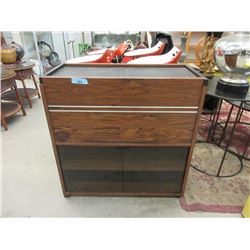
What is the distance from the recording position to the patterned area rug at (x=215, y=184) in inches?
54.4

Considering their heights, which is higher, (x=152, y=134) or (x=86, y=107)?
(x=86, y=107)

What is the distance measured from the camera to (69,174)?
4.37 ft

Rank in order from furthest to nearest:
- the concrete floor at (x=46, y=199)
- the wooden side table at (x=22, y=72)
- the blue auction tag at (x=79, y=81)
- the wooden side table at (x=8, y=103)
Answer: the wooden side table at (x=22, y=72) < the wooden side table at (x=8, y=103) < the concrete floor at (x=46, y=199) < the blue auction tag at (x=79, y=81)

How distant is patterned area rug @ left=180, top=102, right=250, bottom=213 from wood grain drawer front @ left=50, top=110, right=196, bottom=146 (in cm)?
54

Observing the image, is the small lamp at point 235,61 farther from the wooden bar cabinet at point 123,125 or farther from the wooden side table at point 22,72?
the wooden side table at point 22,72

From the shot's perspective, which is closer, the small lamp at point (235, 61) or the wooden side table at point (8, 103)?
the small lamp at point (235, 61)

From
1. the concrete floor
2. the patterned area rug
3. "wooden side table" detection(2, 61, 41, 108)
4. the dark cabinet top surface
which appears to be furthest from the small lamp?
"wooden side table" detection(2, 61, 41, 108)

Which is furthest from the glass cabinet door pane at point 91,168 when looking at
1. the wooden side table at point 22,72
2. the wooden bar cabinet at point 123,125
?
the wooden side table at point 22,72

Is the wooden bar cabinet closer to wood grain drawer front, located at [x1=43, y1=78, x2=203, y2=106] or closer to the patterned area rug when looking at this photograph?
wood grain drawer front, located at [x1=43, y1=78, x2=203, y2=106]

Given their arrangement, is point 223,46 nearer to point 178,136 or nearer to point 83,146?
point 178,136

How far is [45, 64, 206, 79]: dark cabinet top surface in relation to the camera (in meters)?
1.11
